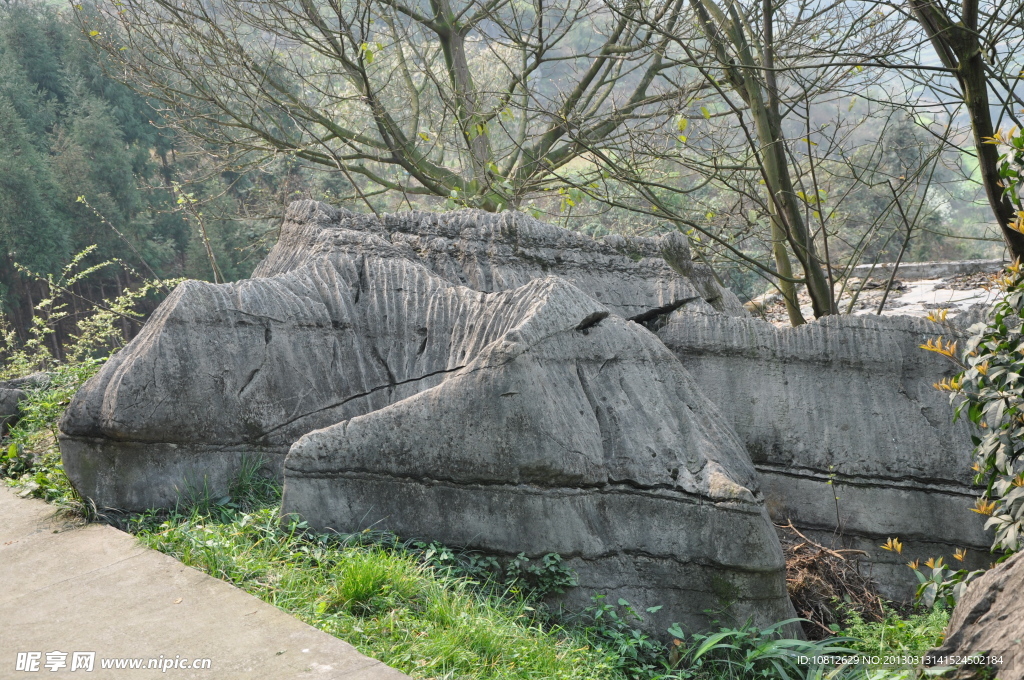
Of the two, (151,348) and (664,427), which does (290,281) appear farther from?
(664,427)

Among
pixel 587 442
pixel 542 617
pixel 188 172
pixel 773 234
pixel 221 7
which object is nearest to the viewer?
pixel 542 617

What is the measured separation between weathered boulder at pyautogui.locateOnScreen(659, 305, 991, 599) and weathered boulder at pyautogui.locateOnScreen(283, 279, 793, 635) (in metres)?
0.99

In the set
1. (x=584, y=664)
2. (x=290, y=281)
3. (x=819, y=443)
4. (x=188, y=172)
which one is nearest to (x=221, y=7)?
(x=290, y=281)

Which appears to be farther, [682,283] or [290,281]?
[682,283]

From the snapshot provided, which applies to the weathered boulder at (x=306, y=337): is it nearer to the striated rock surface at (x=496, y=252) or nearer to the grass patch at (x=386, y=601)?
the striated rock surface at (x=496, y=252)

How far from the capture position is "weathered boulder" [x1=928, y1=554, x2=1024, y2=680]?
2512 millimetres

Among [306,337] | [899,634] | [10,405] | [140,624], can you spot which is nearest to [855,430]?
[899,634]

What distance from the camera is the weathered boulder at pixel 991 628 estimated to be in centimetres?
251

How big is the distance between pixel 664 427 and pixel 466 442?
3.71 feet

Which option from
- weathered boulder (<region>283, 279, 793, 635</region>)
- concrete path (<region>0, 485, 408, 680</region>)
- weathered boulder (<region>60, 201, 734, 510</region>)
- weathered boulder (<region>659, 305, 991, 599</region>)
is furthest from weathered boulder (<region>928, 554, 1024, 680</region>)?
weathered boulder (<region>60, 201, 734, 510</region>)

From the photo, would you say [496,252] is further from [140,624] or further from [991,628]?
[991,628]

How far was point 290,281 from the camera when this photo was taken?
5000 mm

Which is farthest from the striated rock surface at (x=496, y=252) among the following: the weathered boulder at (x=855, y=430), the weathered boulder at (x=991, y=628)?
the weathered boulder at (x=991, y=628)

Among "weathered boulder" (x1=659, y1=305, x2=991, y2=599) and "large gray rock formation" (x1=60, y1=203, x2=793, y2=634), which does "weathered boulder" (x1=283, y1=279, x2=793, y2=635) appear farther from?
"weathered boulder" (x1=659, y1=305, x2=991, y2=599)
